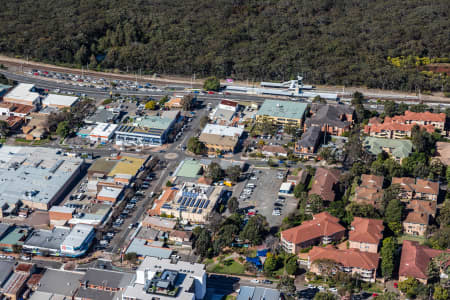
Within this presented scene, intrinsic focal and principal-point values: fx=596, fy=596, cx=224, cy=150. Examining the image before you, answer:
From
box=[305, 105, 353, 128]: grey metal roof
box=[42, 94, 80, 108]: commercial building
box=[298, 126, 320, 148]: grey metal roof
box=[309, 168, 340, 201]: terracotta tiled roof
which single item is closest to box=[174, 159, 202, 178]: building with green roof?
box=[298, 126, 320, 148]: grey metal roof

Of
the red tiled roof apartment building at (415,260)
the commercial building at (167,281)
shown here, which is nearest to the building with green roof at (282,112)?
the red tiled roof apartment building at (415,260)

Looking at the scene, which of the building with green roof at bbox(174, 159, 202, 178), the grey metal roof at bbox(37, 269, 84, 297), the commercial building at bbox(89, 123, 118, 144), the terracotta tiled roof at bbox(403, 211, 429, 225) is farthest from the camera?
the commercial building at bbox(89, 123, 118, 144)

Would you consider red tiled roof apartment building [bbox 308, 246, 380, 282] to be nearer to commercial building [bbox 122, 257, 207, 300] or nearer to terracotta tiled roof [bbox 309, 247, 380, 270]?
terracotta tiled roof [bbox 309, 247, 380, 270]

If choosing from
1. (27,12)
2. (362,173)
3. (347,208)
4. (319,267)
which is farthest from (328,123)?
(27,12)

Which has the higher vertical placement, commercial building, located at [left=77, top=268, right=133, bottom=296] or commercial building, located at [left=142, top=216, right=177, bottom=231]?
commercial building, located at [left=142, top=216, right=177, bottom=231]

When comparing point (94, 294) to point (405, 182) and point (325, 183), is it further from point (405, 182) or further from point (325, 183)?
point (405, 182)

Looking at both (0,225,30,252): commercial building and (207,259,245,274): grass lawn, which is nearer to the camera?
(207,259,245,274): grass lawn

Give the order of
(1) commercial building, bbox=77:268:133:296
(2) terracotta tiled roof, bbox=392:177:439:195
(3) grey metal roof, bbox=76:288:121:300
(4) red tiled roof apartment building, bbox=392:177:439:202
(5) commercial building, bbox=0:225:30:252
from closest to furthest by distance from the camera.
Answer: (3) grey metal roof, bbox=76:288:121:300
(1) commercial building, bbox=77:268:133:296
(5) commercial building, bbox=0:225:30:252
(4) red tiled roof apartment building, bbox=392:177:439:202
(2) terracotta tiled roof, bbox=392:177:439:195
